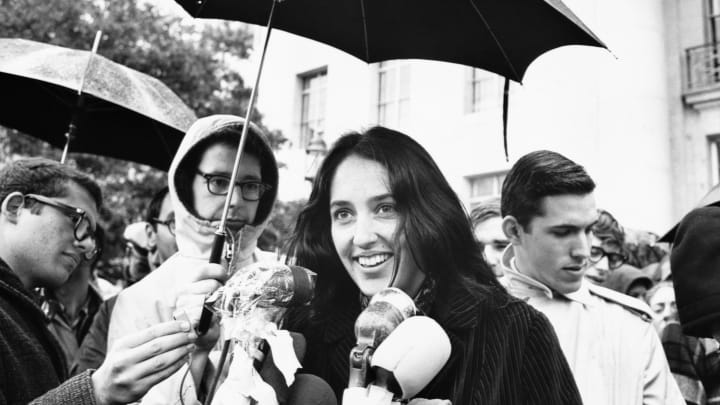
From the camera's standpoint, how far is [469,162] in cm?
1478

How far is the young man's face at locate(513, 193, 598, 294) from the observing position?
3633 millimetres

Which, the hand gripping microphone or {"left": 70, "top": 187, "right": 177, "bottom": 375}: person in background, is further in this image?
{"left": 70, "top": 187, "right": 177, "bottom": 375}: person in background

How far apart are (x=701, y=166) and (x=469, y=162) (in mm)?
4178

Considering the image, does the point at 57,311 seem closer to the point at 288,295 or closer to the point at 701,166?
the point at 288,295

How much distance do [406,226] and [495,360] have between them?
54cm

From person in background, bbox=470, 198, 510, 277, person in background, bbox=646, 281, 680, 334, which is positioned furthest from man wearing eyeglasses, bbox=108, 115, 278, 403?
person in background, bbox=646, 281, 680, 334

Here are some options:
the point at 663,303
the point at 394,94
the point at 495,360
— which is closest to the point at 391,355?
the point at 495,360

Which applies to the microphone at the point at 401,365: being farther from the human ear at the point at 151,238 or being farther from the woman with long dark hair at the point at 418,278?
the human ear at the point at 151,238

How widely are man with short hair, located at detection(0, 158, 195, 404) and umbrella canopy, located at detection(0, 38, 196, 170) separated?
0.65 m

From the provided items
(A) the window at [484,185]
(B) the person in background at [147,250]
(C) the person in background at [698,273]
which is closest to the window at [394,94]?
(A) the window at [484,185]

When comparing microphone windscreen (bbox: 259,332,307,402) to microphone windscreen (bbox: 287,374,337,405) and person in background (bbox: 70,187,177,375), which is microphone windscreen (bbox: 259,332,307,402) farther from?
person in background (bbox: 70,187,177,375)

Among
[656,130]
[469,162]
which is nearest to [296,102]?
[469,162]

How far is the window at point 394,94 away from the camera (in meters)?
16.1

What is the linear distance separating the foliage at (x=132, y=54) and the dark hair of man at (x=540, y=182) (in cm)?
903
